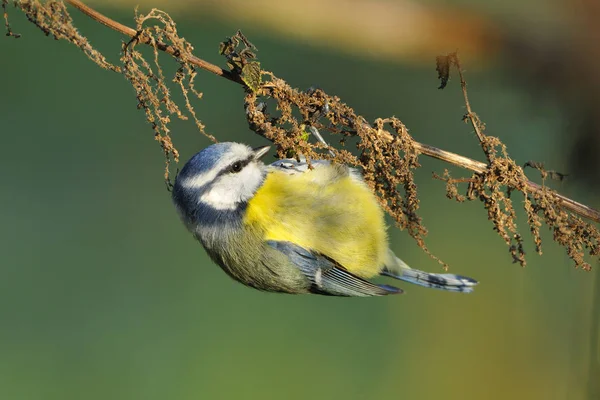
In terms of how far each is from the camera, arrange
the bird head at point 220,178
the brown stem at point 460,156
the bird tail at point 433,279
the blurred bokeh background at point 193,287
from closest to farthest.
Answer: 1. the brown stem at point 460,156
2. the bird head at point 220,178
3. the bird tail at point 433,279
4. the blurred bokeh background at point 193,287

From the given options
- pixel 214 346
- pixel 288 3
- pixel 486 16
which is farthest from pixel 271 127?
pixel 214 346

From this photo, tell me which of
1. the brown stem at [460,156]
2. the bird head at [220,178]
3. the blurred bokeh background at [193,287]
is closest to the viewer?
the brown stem at [460,156]

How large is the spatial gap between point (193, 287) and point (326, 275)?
163 centimetres

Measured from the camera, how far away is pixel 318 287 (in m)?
1.31

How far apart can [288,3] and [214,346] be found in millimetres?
1555

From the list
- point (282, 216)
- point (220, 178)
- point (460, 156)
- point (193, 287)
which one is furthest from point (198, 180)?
point (193, 287)

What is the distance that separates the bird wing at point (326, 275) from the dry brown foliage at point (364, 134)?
0.79 feet

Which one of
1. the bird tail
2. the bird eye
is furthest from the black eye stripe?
the bird tail

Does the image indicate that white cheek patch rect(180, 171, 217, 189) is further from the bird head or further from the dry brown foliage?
the dry brown foliage

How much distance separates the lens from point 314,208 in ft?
4.16

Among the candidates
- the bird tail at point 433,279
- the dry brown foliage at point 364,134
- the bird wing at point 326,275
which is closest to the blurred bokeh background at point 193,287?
the bird tail at point 433,279

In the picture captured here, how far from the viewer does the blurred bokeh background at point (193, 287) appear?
265 centimetres

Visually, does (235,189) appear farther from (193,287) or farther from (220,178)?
(193,287)

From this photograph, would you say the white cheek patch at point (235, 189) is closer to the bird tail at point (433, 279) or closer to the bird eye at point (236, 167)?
the bird eye at point (236, 167)
